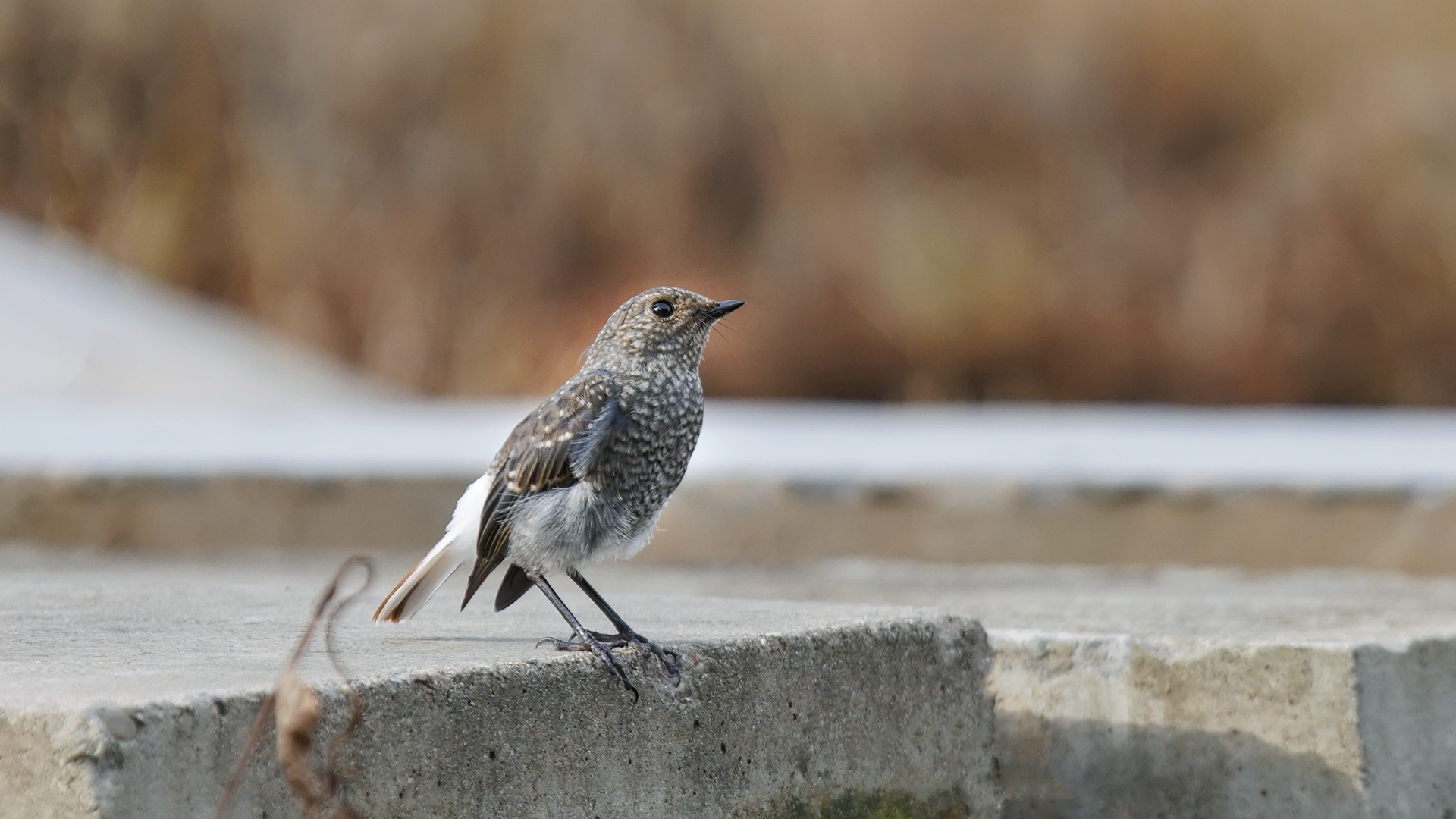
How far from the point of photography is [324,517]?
22.1 feet

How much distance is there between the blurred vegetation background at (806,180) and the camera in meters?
10.5

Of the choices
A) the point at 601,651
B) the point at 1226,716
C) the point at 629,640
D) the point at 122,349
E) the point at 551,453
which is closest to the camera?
the point at 601,651

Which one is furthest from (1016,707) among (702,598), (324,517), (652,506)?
(324,517)

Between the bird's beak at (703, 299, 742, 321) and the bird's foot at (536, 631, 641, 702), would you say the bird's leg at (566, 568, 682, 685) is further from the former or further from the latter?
the bird's beak at (703, 299, 742, 321)

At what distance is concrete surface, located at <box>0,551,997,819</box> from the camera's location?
2225 millimetres

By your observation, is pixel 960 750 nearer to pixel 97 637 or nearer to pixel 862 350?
pixel 97 637

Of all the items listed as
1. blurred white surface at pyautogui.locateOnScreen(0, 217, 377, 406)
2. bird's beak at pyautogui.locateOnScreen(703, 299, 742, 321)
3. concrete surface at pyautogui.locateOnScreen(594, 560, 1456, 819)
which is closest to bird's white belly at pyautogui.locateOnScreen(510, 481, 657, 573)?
bird's beak at pyautogui.locateOnScreen(703, 299, 742, 321)

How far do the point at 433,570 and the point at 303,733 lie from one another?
123 cm

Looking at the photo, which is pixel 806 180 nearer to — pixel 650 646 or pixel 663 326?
pixel 663 326

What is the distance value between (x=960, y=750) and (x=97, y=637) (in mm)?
1600

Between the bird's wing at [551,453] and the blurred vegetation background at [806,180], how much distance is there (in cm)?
688

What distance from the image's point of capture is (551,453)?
10.2ft

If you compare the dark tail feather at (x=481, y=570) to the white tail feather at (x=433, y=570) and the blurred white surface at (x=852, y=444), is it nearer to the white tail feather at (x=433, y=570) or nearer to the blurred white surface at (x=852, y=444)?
the white tail feather at (x=433, y=570)

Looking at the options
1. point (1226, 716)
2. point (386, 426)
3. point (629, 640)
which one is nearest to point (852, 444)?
point (386, 426)
